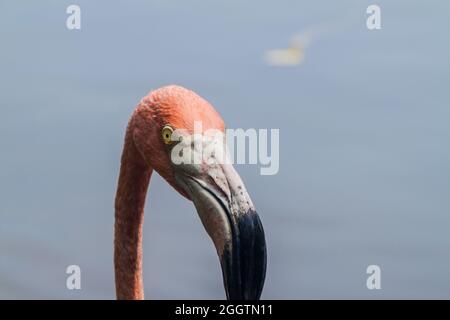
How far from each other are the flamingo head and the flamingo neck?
0.25m

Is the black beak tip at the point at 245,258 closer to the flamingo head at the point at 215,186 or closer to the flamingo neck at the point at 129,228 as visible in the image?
the flamingo head at the point at 215,186

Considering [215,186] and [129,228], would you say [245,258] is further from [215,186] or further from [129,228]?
[129,228]

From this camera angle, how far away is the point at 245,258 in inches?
62.9

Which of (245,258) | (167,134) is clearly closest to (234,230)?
(245,258)

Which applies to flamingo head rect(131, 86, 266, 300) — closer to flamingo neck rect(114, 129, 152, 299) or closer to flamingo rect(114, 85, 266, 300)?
flamingo rect(114, 85, 266, 300)

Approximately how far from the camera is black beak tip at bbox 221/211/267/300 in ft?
5.22

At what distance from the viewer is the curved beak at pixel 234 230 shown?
5.23 ft

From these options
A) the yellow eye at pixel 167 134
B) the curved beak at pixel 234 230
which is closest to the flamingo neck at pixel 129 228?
the yellow eye at pixel 167 134

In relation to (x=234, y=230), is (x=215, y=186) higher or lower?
higher

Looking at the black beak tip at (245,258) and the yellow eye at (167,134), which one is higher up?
the yellow eye at (167,134)

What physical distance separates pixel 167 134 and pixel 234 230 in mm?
316
